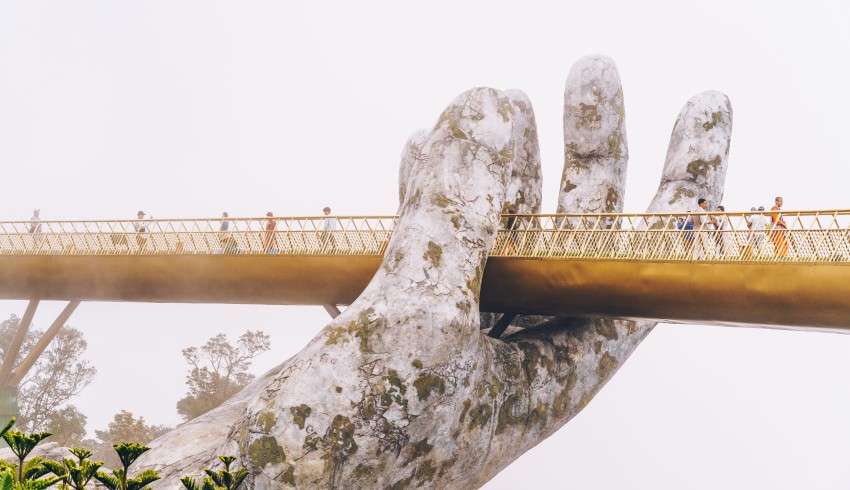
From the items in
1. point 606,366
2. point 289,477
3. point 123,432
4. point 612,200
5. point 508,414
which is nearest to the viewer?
point 289,477

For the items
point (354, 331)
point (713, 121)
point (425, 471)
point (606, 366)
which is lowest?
point (425, 471)

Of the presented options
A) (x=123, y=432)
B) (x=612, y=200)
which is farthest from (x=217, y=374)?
(x=612, y=200)

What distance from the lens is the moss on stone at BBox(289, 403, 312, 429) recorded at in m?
16.4

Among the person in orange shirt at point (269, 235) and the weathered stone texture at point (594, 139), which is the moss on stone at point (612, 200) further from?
the person in orange shirt at point (269, 235)

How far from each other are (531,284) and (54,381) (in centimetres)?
3448

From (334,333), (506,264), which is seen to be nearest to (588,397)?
(506,264)

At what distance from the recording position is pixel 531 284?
68.0 ft

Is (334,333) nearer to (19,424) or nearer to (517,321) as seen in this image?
(517,321)

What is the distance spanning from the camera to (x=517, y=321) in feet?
83.7

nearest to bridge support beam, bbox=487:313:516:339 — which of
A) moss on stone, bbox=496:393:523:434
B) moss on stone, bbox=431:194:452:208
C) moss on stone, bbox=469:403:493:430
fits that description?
moss on stone, bbox=496:393:523:434

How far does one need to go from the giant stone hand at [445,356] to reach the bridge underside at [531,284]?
1837 mm

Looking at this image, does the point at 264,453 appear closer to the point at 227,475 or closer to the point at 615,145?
the point at 227,475

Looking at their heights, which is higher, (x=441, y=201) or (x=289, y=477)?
(x=441, y=201)

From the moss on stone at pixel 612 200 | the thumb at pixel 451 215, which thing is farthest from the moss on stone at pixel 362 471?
the moss on stone at pixel 612 200
